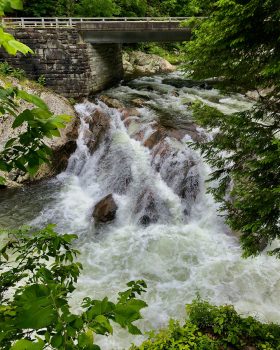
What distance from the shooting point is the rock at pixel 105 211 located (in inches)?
462

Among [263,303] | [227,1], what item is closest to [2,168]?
[227,1]

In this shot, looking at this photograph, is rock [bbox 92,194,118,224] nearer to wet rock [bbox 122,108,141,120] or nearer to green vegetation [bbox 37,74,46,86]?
wet rock [bbox 122,108,141,120]

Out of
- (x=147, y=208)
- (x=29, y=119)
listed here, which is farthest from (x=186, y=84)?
(x=29, y=119)

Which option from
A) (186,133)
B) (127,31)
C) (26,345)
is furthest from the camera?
(127,31)

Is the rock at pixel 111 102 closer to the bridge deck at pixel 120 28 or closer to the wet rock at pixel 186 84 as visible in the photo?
the bridge deck at pixel 120 28

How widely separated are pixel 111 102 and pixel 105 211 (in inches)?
339

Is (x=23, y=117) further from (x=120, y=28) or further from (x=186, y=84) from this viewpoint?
(x=186, y=84)

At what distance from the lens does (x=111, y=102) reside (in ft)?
60.2

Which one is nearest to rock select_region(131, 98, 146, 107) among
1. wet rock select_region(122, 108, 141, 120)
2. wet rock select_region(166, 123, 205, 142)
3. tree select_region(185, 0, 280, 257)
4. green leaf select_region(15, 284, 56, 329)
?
wet rock select_region(122, 108, 141, 120)

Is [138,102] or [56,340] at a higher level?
[138,102]

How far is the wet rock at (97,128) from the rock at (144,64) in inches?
540

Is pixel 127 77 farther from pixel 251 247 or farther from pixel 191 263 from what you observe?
pixel 251 247

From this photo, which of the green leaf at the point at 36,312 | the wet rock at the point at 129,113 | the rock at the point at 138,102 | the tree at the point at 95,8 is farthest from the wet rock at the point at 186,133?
the tree at the point at 95,8

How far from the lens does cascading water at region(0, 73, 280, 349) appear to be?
8.62 m
